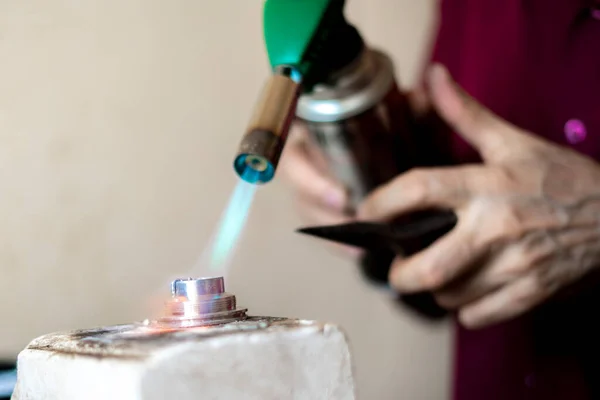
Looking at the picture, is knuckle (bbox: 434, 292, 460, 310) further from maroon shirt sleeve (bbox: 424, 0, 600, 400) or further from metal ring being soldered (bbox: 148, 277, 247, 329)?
metal ring being soldered (bbox: 148, 277, 247, 329)

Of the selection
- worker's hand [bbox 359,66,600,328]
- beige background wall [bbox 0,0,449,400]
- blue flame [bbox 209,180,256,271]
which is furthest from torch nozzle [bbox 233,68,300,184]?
beige background wall [bbox 0,0,449,400]

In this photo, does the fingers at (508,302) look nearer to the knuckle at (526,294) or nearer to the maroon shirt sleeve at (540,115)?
the knuckle at (526,294)

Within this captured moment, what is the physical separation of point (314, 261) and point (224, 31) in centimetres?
28

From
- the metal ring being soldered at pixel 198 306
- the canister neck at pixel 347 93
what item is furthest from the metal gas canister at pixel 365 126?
the metal ring being soldered at pixel 198 306

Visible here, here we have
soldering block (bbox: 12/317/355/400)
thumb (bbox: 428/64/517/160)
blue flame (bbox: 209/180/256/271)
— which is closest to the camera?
soldering block (bbox: 12/317/355/400)

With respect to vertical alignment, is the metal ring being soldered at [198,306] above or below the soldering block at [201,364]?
above

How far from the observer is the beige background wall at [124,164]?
17.5 inches

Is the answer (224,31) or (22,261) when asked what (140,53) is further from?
(22,261)

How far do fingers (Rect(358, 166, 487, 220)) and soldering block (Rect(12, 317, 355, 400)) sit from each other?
0.65ft

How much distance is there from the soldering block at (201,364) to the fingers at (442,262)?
0.66ft

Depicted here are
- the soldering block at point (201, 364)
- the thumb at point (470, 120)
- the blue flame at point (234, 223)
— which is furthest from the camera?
the thumb at point (470, 120)

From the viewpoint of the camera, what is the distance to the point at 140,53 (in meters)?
0.51

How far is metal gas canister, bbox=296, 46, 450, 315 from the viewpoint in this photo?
0.33 metres

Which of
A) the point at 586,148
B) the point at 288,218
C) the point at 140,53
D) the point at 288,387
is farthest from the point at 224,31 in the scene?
the point at 288,387
